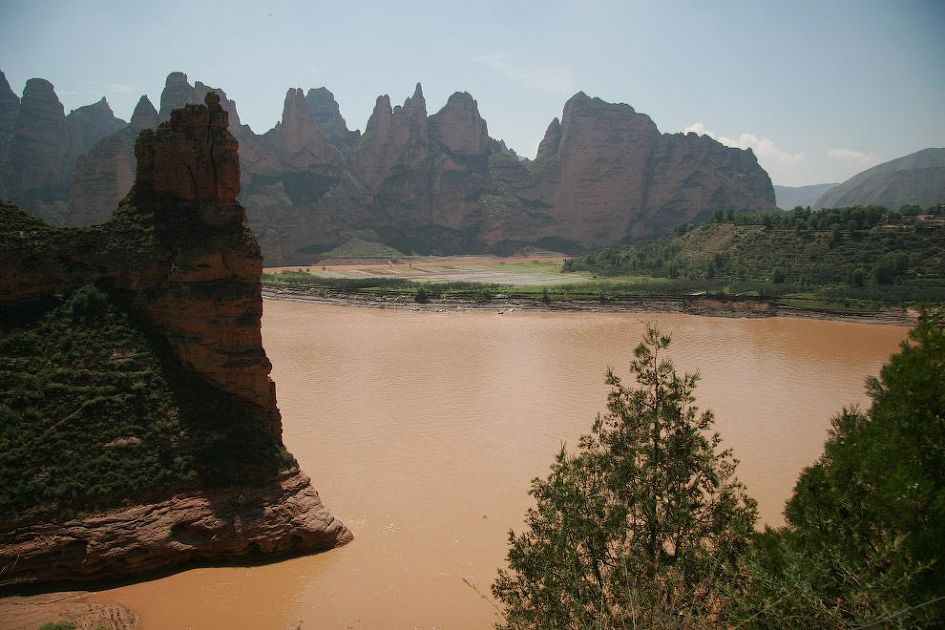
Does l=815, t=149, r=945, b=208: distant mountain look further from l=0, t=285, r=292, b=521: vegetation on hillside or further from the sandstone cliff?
l=0, t=285, r=292, b=521: vegetation on hillside

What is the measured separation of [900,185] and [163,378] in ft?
552

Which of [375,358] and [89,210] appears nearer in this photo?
[375,358]

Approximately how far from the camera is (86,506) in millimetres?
10055

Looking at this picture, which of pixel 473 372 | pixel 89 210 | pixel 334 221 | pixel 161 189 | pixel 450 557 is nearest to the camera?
pixel 450 557

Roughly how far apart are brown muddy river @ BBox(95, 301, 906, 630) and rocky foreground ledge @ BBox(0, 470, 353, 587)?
1.21 ft

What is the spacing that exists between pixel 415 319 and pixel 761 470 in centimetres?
3151

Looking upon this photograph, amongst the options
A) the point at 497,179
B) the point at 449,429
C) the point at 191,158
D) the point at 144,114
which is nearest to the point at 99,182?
the point at 144,114

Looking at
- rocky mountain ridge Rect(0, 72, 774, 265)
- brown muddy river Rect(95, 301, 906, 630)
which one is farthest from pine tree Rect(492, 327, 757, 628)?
rocky mountain ridge Rect(0, 72, 774, 265)

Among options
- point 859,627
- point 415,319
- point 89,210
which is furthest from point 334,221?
point 859,627

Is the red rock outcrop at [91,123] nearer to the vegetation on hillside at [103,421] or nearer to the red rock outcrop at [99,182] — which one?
the red rock outcrop at [99,182]

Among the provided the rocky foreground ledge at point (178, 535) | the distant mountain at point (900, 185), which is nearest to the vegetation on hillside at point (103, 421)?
the rocky foreground ledge at point (178, 535)

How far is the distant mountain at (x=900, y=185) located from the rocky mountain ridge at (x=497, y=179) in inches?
1421

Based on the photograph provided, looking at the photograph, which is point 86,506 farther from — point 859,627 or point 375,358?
point 375,358

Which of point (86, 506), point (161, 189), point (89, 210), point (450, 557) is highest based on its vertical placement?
point (89, 210)
